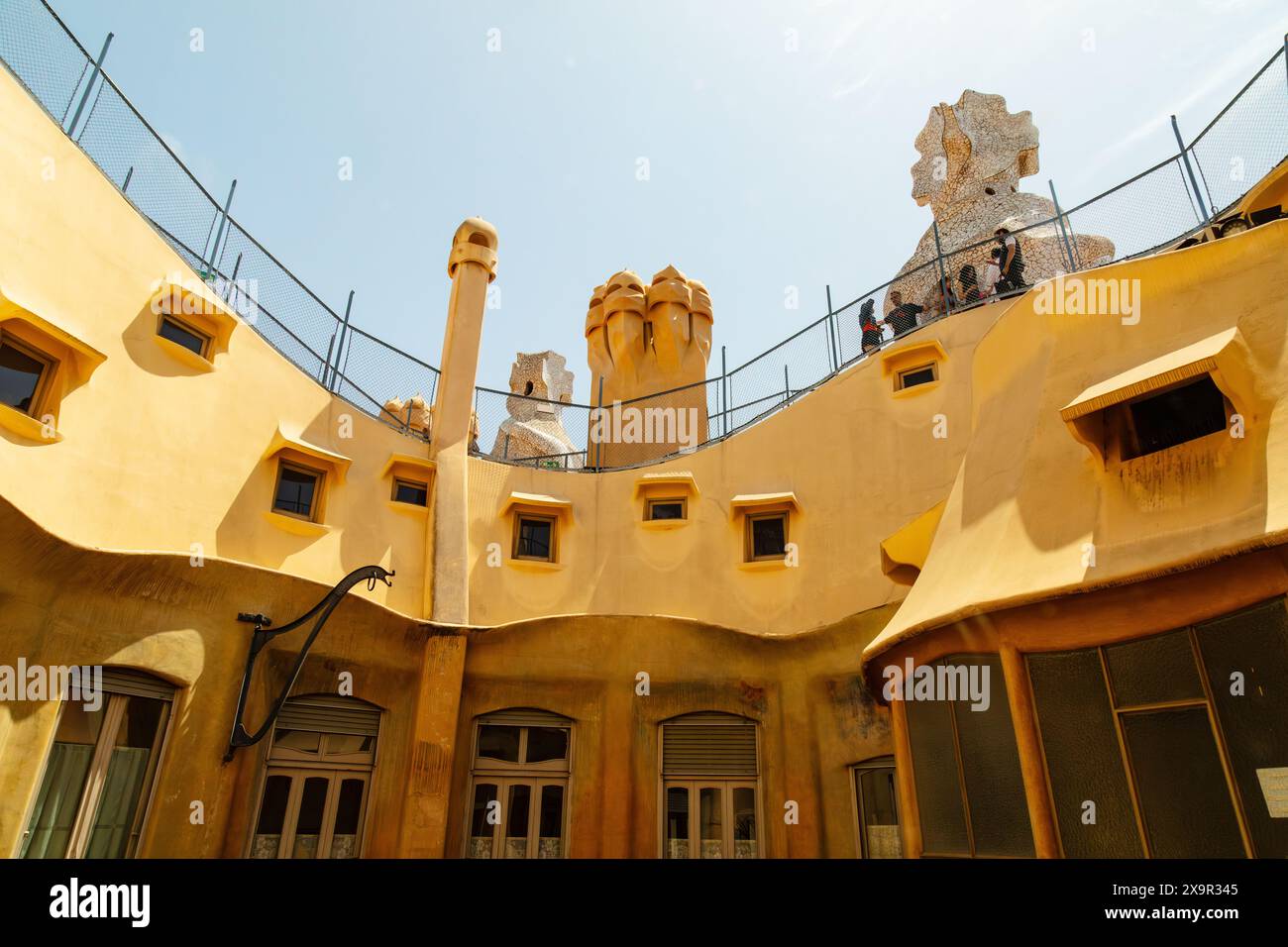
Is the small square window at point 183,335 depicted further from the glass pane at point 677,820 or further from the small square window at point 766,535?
the glass pane at point 677,820

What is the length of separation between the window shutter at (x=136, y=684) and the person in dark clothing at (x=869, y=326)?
1295 centimetres

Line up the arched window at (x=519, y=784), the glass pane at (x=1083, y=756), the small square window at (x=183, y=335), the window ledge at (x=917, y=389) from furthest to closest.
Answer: the window ledge at (x=917, y=389) → the arched window at (x=519, y=784) → the small square window at (x=183, y=335) → the glass pane at (x=1083, y=756)

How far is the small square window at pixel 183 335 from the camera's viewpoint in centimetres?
1145

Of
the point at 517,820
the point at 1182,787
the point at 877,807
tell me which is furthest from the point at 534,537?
the point at 1182,787

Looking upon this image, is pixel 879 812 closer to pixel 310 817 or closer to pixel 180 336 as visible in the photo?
pixel 310 817

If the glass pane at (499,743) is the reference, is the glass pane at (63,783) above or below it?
below

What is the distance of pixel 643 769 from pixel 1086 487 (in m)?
8.65

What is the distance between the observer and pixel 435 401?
52.4ft

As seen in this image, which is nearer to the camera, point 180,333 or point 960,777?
point 960,777

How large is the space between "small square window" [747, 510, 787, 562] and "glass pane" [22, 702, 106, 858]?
1033 centimetres

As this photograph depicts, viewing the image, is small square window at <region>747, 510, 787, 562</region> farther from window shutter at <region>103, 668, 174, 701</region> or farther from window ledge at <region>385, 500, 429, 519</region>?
window shutter at <region>103, 668, 174, 701</region>

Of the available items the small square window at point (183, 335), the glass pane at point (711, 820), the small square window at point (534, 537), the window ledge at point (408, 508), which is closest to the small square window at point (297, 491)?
the window ledge at point (408, 508)
